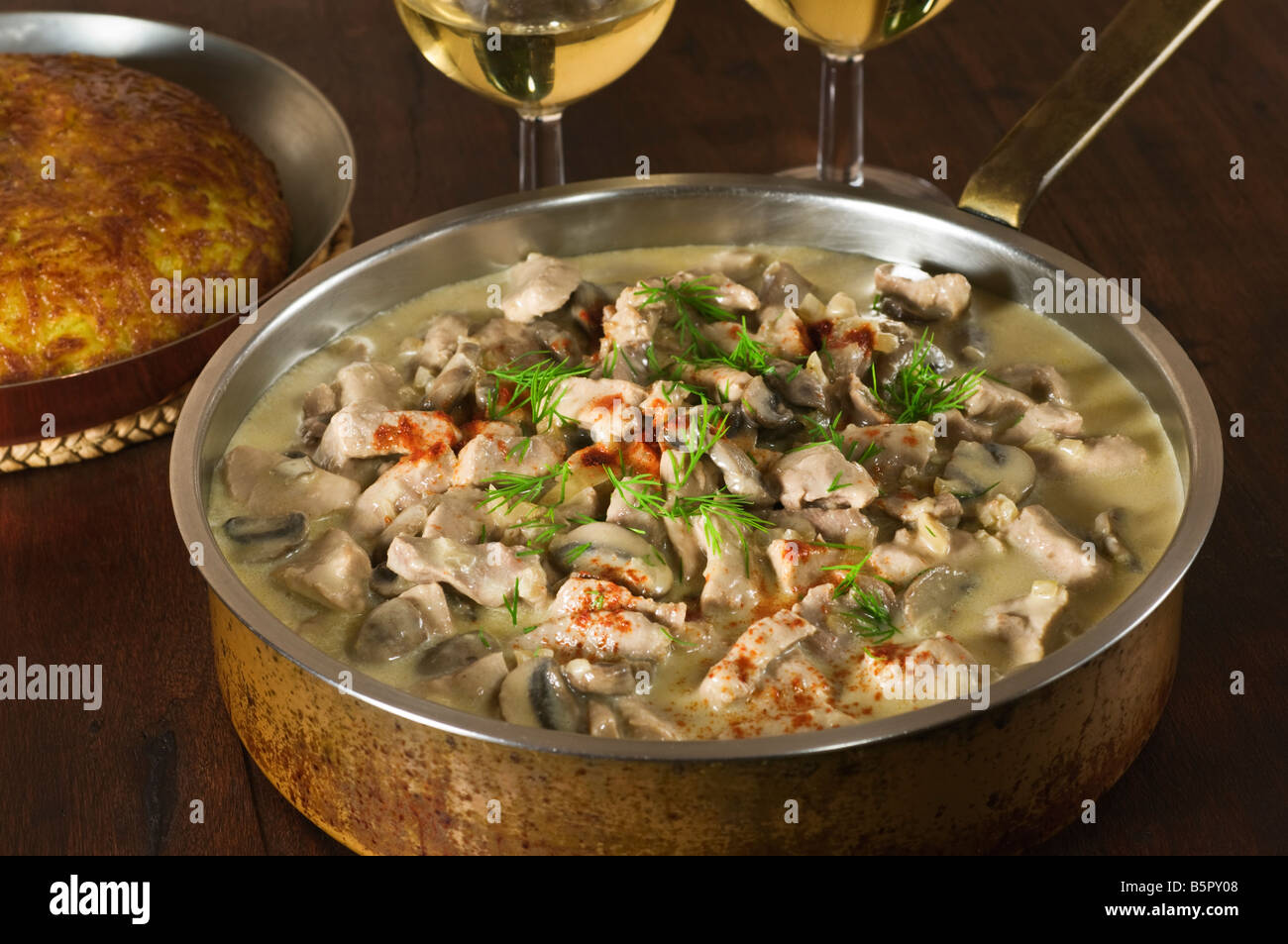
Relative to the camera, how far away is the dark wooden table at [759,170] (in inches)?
85.0

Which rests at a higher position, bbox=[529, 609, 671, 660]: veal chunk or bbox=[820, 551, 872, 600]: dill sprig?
bbox=[820, 551, 872, 600]: dill sprig

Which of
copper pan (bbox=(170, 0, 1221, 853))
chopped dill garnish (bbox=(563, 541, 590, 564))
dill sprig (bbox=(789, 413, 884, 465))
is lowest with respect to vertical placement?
copper pan (bbox=(170, 0, 1221, 853))

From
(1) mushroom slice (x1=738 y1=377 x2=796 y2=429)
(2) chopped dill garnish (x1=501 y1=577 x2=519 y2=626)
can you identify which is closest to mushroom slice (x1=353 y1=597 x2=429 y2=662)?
(2) chopped dill garnish (x1=501 y1=577 x2=519 y2=626)

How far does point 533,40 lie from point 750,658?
1194mm

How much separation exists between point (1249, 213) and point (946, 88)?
0.76m

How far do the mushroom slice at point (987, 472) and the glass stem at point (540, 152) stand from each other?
1.03 m

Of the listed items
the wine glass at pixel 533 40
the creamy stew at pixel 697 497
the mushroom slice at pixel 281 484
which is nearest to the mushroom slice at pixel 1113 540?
the creamy stew at pixel 697 497

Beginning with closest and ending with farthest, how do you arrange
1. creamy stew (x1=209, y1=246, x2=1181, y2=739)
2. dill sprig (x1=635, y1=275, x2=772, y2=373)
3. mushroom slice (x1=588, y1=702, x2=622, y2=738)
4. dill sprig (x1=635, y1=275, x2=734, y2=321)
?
mushroom slice (x1=588, y1=702, x2=622, y2=738)
creamy stew (x1=209, y1=246, x2=1181, y2=739)
dill sprig (x1=635, y1=275, x2=772, y2=373)
dill sprig (x1=635, y1=275, x2=734, y2=321)

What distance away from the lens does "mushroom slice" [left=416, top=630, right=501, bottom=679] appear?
2047mm

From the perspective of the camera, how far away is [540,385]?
2.45 m

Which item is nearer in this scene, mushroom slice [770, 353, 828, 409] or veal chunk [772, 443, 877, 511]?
veal chunk [772, 443, 877, 511]

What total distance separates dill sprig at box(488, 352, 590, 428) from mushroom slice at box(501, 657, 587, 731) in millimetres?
512

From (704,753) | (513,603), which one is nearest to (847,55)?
(513,603)

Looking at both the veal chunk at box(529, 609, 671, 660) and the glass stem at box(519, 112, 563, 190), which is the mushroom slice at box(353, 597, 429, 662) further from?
the glass stem at box(519, 112, 563, 190)
